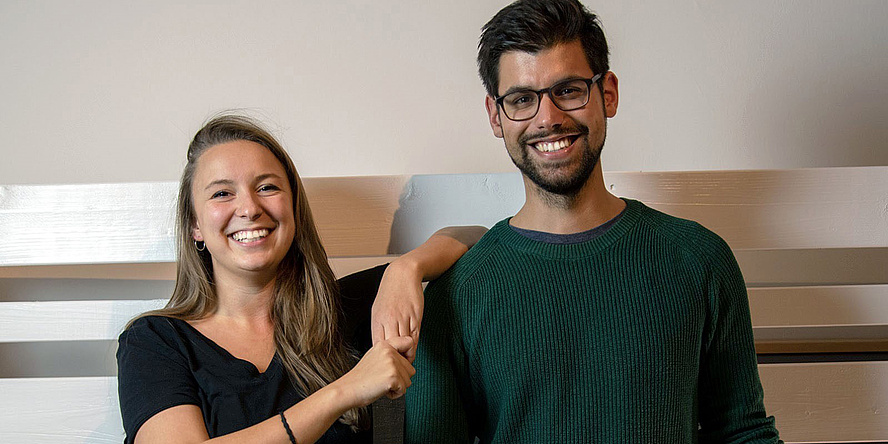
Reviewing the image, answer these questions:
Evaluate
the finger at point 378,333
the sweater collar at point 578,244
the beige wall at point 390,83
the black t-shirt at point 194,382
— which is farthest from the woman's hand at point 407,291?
the beige wall at point 390,83

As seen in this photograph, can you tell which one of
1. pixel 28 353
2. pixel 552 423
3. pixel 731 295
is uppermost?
pixel 731 295

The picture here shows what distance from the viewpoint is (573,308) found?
104 centimetres

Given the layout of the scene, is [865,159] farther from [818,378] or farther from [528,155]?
[528,155]

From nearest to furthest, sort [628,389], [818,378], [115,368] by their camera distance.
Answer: [628,389]
[818,378]
[115,368]

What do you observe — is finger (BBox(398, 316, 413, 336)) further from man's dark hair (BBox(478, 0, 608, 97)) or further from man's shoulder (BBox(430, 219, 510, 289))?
man's dark hair (BBox(478, 0, 608, 97))

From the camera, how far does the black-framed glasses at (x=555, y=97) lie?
102 cm

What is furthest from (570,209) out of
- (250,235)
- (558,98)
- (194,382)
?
(194,382)

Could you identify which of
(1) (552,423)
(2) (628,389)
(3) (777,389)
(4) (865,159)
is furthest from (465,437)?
(4) (865,159)

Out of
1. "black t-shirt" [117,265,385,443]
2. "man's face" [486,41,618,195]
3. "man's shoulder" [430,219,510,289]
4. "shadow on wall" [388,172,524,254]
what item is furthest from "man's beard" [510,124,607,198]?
"black t-shirt" [117,265,385,443]

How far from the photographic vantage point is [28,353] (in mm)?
1600

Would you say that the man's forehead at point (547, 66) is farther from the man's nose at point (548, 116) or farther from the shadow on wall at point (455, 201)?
the shadow on wall at point (455, 201)

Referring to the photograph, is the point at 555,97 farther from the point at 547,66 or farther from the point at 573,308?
the point at 573,308

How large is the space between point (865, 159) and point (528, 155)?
3.14 feet

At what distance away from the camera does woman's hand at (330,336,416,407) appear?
2.99 ft
